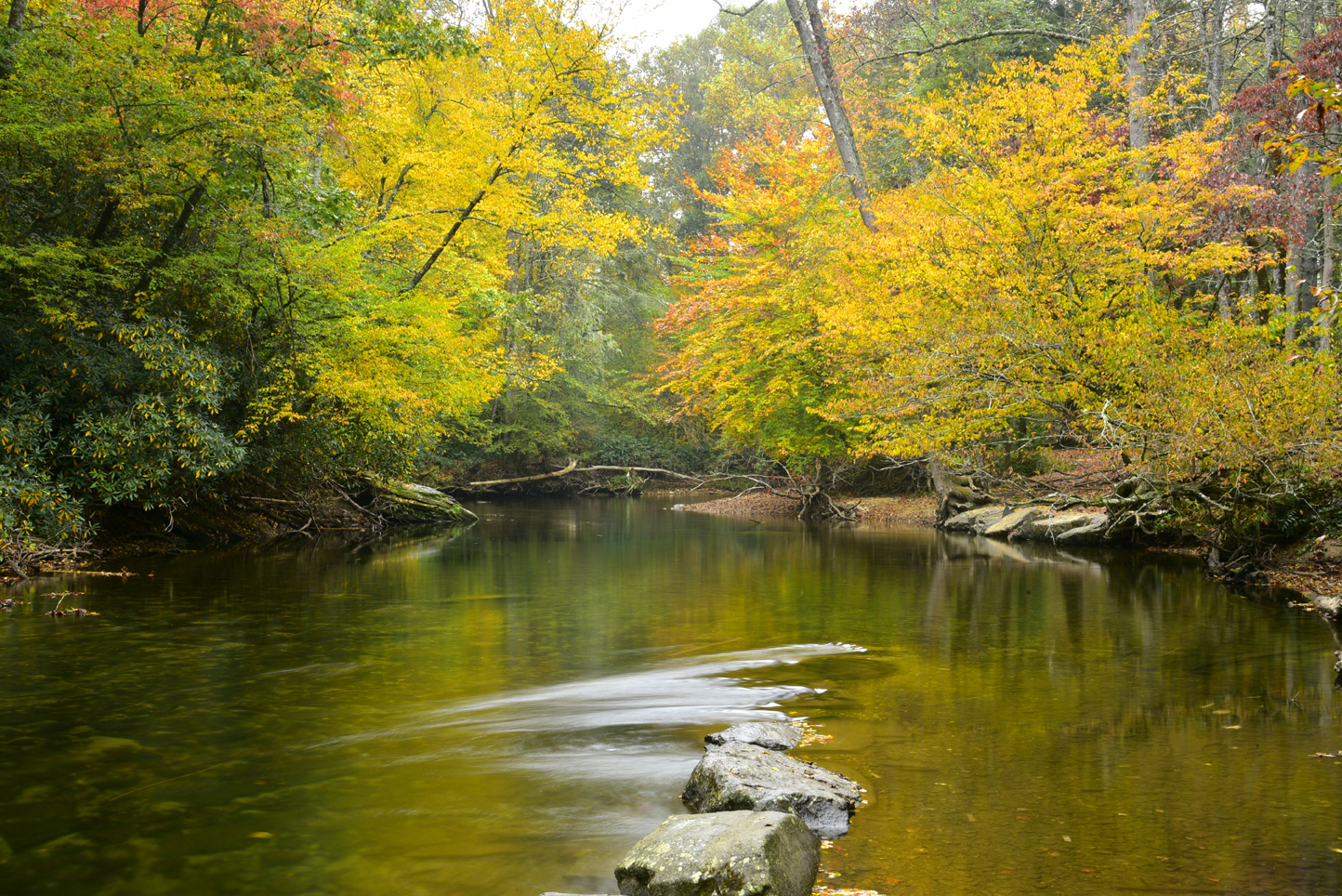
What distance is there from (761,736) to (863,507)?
800 inches

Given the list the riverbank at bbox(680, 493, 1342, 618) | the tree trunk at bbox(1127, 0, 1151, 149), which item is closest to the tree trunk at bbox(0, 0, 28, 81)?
the riverbank at bbox(680, 493, 1342, 618)

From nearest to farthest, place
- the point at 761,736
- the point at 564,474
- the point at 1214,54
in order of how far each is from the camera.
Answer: the point at 761,736, the point at 1214,54, the point at 564,474

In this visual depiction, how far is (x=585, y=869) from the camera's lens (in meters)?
3.95

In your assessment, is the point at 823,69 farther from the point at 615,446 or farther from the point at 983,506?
the point at 615,446

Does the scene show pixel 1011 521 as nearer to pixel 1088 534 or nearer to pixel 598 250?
pixel 1088 534

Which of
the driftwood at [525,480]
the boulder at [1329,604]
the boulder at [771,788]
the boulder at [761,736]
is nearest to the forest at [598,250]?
the boulder at [1329,604]

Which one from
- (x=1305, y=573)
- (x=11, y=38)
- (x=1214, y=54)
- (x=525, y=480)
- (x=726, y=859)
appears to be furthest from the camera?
(x=525, y=480)

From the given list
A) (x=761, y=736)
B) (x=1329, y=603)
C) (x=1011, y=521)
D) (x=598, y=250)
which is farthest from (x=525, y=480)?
(x=761, y=736)

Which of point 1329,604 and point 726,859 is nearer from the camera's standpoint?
point 726,859

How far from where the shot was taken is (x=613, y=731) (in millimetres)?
5930

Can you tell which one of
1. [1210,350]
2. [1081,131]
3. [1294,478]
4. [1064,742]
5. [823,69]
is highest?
[823,69]

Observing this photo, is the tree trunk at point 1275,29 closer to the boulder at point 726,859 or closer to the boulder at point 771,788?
the boulder at point 771,788

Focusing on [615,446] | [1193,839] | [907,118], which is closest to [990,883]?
[1193,839]

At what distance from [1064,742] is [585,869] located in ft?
10.0
